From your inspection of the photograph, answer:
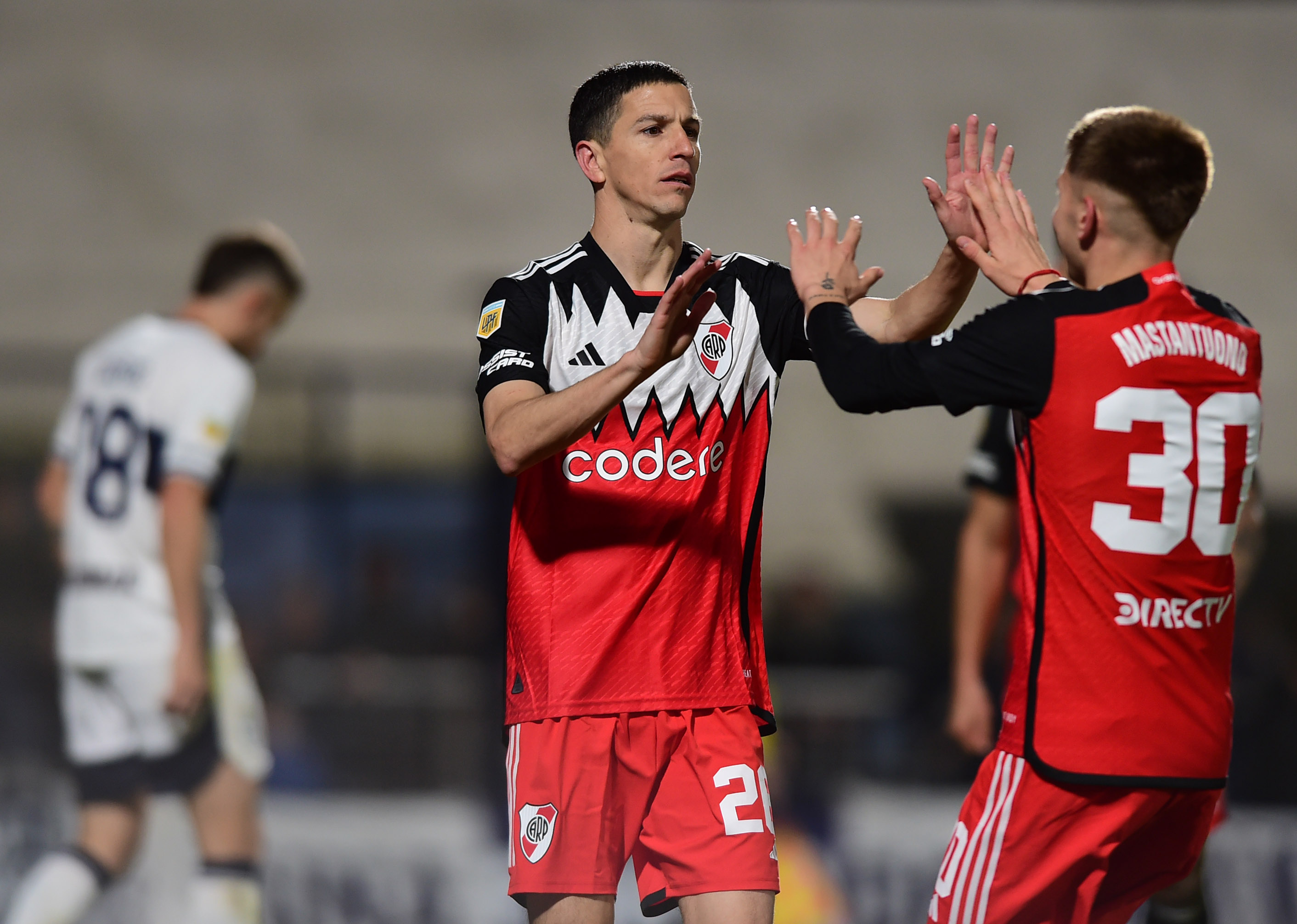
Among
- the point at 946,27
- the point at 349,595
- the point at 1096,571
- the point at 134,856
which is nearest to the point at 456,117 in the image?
the point at 946,27

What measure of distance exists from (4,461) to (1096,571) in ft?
24.4

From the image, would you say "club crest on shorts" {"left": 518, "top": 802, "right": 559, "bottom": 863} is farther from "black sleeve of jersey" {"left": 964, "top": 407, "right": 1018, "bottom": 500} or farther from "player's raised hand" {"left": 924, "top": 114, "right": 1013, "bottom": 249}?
"black sleeve of jersey" {"left": 964, "top": 407, "right": 1018, "bottom": 500}

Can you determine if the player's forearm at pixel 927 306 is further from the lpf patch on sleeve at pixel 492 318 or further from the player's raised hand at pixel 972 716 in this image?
the player's raised hand at pixel 972 716

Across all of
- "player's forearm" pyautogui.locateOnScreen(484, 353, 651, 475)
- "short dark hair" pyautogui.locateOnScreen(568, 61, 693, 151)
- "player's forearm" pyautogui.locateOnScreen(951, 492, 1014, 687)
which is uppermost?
"short dark hair" pyautogui.locateOnScreen(568, 61, 693, 151)

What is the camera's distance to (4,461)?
8516 millimetres

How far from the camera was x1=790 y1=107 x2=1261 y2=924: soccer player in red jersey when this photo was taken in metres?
2.77

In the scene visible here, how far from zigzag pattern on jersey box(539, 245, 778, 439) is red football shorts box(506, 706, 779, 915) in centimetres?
66

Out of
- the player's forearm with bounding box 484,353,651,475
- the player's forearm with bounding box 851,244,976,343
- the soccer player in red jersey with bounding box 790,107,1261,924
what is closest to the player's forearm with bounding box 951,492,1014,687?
the player's forearm with bounding box 851,244,976,343

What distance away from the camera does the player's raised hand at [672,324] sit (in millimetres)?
2744

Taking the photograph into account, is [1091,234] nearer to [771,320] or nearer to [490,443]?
[771,320]

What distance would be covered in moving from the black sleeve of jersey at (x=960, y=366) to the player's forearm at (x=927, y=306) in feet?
0.88

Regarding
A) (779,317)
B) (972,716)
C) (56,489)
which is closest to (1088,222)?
(779,317)

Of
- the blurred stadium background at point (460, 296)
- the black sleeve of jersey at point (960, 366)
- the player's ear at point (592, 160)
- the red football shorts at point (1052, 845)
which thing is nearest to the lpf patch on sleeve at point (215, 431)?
the blurred stadium background at point (460, 296)

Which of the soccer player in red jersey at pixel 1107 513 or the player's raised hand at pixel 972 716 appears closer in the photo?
the soccer player in red jersey at pixel 1107 513
